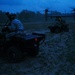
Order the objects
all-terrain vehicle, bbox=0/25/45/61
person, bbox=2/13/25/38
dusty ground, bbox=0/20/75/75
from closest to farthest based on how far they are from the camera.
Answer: dusty ground, bbox=0/20/75/75, all-terrain vehicle, bbox=0/25/45/61, person, bbox=2/13/25/38

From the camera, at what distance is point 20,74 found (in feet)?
33.8

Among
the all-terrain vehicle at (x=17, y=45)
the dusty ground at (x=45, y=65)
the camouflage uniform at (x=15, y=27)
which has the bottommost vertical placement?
the dusty ground at (x=45, y=65)

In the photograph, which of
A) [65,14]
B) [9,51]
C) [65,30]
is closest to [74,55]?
[9,51]

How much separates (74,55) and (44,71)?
3.00m

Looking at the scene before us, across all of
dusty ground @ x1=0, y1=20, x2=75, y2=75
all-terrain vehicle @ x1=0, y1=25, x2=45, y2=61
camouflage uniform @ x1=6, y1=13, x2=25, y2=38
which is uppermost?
camouflage uniform @ x1=6, y1=13, x2=25, y2=38

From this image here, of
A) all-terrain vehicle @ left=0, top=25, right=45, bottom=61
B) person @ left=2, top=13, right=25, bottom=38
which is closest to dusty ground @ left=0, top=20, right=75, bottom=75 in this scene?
all-terrain vehicle @ left=0, top=25, right=45, bottom=61

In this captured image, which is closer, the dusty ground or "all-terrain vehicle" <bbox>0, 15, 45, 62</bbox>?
the dusty ground

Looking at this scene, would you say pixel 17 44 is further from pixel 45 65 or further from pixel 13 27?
pixel 45 65

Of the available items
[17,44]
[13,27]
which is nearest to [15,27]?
[13,27]

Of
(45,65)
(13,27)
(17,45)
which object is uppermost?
(13,27)

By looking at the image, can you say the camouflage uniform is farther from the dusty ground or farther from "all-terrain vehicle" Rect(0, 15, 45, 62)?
the dusty ground

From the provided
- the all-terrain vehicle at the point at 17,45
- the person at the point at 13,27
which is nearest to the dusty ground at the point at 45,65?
the all-terrain vehicle at the point at 17,45

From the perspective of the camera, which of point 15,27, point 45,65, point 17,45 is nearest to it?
point 45,65

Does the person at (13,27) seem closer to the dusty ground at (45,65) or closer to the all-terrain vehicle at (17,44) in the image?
the all-terrain vehicle at (17,44)
